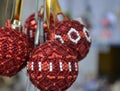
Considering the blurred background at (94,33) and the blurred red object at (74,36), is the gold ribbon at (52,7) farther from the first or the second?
the blurred background at (94,33)

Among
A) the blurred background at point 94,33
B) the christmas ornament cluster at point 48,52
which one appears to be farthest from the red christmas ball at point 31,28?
the blurred background at point 94,33

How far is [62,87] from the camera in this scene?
0.49 m

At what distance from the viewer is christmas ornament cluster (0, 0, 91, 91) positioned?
49cm

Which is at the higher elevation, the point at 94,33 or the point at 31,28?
the point at 31,28

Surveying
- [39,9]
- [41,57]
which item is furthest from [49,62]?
[39,9]

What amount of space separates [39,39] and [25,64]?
0.12 feet

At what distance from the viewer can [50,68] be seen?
0.49m

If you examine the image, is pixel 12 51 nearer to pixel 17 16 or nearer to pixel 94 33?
pixel 17 16

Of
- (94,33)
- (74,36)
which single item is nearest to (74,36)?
(74,36)

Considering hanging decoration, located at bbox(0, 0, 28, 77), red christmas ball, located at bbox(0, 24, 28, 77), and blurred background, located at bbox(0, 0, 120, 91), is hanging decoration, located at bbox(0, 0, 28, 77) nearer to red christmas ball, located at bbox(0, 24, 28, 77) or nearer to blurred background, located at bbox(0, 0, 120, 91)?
red christmas ball, located at bbox(0, 24, 28, 77)

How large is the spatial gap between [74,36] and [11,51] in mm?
93

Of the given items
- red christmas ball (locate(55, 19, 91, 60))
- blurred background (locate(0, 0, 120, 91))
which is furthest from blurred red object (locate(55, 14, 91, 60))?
blurred background (locate(0, 0, 120, 91))

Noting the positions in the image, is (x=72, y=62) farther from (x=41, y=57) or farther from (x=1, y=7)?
(x=1, y=7)

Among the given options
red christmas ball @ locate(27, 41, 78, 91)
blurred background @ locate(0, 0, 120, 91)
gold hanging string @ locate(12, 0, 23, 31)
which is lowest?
blurred background @ locate(0, 0, 120, 91)
